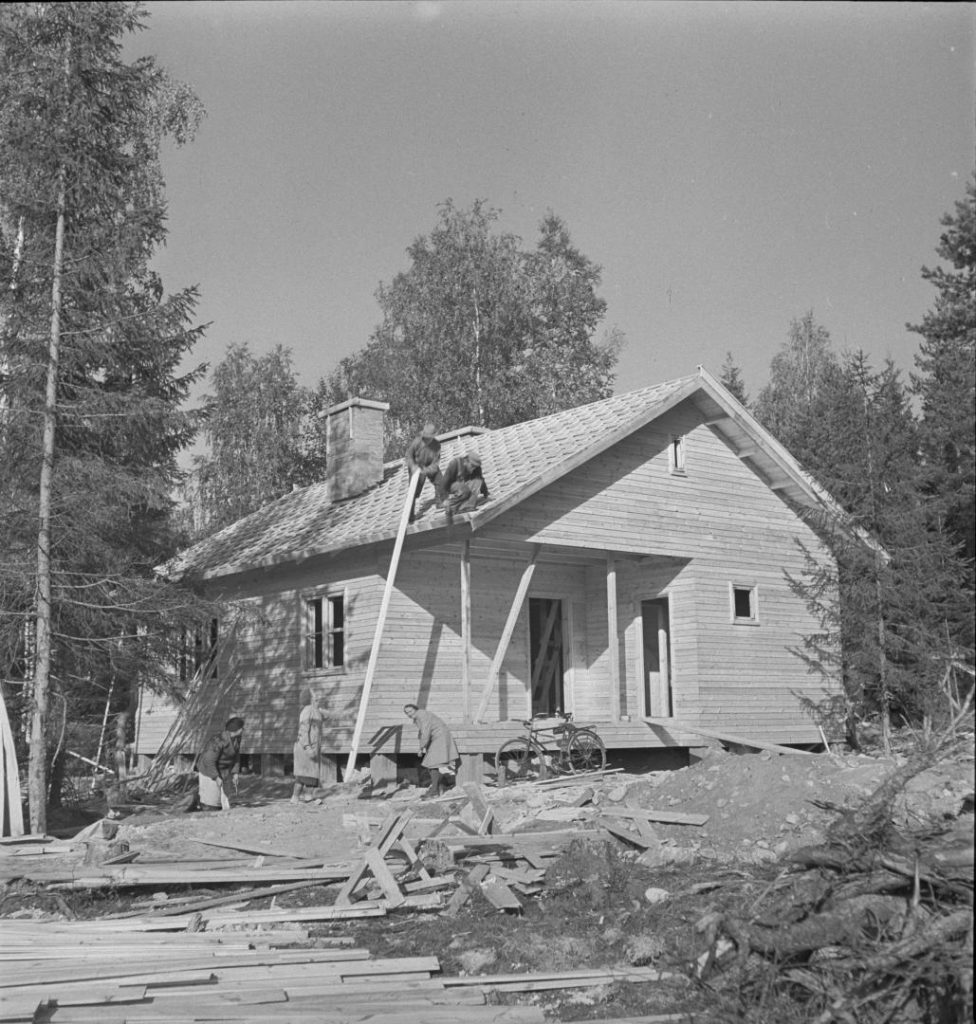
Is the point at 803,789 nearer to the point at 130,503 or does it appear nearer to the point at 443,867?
the point at 443,867

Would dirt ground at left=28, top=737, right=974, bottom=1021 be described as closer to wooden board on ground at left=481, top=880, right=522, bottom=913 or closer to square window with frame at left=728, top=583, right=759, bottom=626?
wooden board on ground at left=481, top=880, right=522, bottom=913

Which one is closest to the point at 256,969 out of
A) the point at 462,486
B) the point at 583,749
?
the point at 462,486

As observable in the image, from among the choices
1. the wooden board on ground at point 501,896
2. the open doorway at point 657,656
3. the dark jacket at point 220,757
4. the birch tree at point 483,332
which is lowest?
the wooden board on ground at point 501,896

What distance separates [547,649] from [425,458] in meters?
5.39

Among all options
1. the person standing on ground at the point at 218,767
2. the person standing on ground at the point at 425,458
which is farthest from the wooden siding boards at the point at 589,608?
the person standing on ground at the point at 218,767

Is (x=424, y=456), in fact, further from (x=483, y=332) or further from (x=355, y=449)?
(x=483, y=332)

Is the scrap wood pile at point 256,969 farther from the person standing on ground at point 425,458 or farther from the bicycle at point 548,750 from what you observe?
the person standing on ground at point 425,458

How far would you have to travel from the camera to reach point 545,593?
22.5 m

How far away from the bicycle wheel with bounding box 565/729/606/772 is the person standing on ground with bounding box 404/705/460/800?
203 cm

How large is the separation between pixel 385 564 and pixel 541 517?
265 centimetres

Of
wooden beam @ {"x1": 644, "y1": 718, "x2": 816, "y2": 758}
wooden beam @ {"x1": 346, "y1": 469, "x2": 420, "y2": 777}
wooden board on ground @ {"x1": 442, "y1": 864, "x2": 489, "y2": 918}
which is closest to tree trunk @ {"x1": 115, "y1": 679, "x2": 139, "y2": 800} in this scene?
wooden beam @ {"x1": 346, "y1": 469, "x2": 420, "y2": 777}

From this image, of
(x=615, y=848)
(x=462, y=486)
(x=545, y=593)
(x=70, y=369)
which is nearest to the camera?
(x=615, y=848)

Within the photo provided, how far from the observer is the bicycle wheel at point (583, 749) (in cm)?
1892

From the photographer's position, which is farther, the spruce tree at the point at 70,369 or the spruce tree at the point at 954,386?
the spruce tree at the point at 70,369
